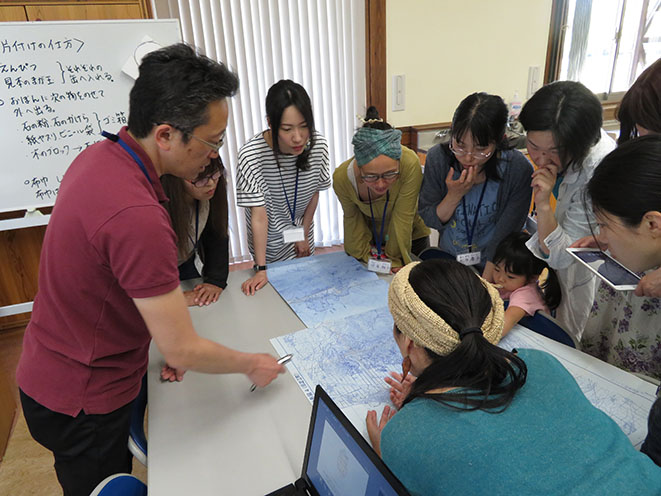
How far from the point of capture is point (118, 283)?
0.93 metres

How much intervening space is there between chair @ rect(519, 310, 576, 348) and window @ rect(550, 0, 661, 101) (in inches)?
134

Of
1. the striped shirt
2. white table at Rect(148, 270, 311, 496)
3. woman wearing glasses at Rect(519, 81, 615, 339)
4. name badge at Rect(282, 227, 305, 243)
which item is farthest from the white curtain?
white table at Rect(148, 270, 311, 496)

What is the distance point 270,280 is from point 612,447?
1.25 metres

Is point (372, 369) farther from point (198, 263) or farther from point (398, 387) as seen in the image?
point (198, 263)

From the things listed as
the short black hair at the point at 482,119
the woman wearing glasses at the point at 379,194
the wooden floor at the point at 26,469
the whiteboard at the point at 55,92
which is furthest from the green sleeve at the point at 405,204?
the whiteboard at the point at 55,92

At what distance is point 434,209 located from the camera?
1780 millimetres

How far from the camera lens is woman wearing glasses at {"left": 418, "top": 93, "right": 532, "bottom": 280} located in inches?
59.3

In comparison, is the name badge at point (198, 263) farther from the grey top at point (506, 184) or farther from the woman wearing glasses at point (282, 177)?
the grey top at point (506, 184)

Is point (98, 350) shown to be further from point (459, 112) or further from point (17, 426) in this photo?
point (17, 426)

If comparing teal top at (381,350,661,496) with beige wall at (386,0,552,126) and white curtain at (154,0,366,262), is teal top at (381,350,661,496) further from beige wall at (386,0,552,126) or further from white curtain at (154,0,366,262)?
beige wall at (386,0,552,126)

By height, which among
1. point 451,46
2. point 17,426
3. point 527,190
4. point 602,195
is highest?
point 451,46

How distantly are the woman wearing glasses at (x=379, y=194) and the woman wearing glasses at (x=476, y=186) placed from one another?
3.7 inches

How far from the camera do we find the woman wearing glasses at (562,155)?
53.3 inches

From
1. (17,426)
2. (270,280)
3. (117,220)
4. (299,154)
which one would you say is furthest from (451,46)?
(17,426)
